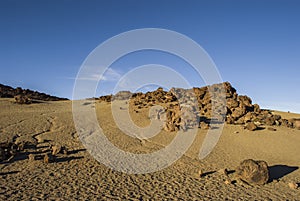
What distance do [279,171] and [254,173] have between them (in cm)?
387

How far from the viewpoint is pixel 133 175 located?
12.7 m

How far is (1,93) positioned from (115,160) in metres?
29.1

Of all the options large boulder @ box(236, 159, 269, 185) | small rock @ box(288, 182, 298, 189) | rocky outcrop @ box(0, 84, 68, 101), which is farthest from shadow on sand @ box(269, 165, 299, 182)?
rocky outcrop @ box(0, 84, 68, 101)

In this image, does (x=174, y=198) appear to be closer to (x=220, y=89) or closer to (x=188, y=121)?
(x=188, y=121)

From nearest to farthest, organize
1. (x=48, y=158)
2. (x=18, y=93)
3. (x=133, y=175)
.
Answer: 1. (x=133, y=175)
2. (x=48, y=158)
3. (x=18, y=93)

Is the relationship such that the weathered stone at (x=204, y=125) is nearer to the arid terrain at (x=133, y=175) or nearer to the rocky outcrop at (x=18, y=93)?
the arid terrain at (x=133, y=175)

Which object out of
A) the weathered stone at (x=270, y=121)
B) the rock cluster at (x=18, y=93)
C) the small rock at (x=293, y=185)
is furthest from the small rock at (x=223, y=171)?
the rock cluster at (x=18, y=93)

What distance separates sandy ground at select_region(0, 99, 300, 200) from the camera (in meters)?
10.5

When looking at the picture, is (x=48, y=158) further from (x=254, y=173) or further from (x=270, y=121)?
(x=270, y=121)

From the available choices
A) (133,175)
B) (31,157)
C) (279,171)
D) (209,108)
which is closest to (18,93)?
(209,108)

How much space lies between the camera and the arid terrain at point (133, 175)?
10.6 m

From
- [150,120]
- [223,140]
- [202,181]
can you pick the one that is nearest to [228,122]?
[223,140]

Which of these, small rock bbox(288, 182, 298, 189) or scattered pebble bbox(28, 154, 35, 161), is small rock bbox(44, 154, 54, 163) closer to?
scattered pebble bbox(28, 154, 35, 161)

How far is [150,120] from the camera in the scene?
24.7 meters
